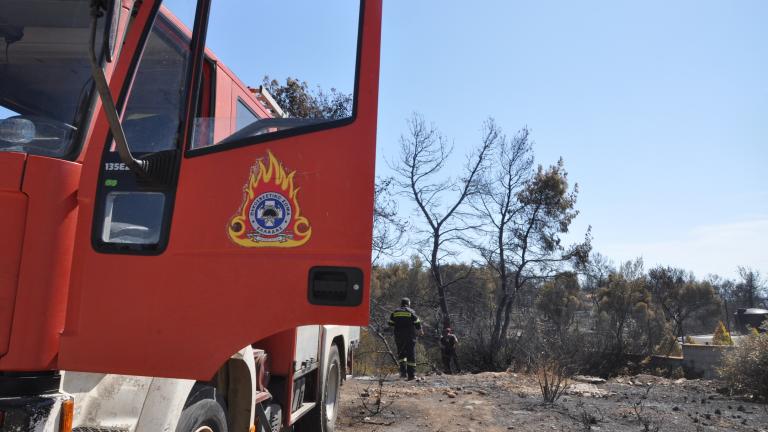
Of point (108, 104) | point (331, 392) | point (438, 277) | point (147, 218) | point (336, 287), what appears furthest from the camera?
point (438, 277)

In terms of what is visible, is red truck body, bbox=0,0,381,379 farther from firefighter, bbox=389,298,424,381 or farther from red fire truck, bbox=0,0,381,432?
firefighter, bbox=389,298,424,381

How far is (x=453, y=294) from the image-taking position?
25859mm

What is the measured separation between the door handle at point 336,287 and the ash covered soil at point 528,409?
5.42 meters

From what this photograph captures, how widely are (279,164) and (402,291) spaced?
28.3 metres

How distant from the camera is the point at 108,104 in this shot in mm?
1878

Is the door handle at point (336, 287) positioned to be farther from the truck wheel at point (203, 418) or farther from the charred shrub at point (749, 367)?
the charred shrub at point (749, 367)

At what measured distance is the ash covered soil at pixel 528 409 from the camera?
7543 mm


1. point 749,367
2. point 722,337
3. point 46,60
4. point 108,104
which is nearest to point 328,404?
point 46,60

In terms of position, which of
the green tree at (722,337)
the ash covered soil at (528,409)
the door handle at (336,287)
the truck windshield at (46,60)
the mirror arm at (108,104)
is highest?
the truck windshield at (46,60)

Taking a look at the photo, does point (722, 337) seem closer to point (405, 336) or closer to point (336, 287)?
point (405, 336)

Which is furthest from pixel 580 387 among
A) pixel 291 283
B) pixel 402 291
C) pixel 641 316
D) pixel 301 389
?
pixel 641 316

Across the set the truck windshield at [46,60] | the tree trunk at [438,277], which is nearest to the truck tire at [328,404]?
the truck windshield at [46,60]

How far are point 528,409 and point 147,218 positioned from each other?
7714mm

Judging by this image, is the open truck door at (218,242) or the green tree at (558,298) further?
the green tree at (558,298)
